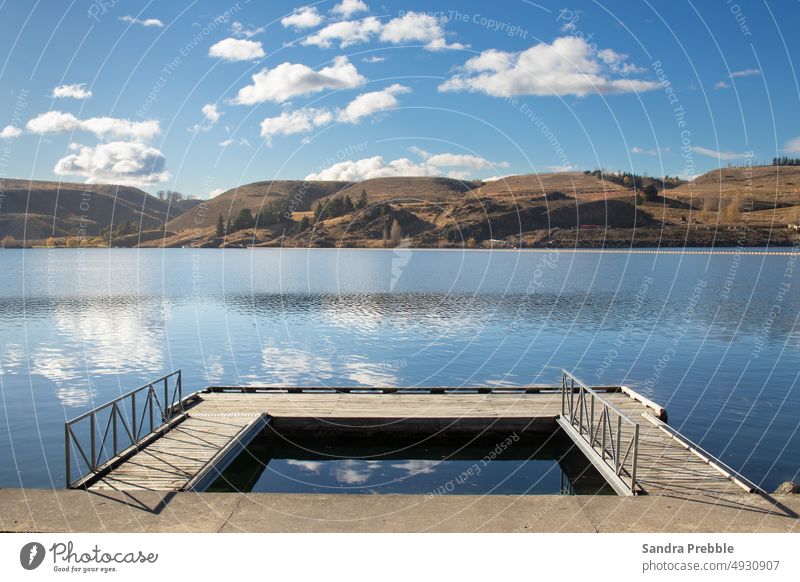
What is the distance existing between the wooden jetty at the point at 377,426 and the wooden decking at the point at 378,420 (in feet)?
0.11

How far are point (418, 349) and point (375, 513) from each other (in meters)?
29.6

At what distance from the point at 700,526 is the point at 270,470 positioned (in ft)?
40.2

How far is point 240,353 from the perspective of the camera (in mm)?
41406

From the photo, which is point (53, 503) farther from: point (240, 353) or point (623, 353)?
point (623, 353)

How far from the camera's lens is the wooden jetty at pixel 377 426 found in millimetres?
14562

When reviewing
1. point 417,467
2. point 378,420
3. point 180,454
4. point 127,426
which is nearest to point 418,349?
point 378,420

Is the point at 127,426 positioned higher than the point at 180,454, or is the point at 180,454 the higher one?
the point at 127,426

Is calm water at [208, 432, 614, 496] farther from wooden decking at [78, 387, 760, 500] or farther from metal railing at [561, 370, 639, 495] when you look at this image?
metal railing at [561, 370, 639, 495]

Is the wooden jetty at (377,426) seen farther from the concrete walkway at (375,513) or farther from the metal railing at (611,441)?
the concrete walkway at (375,513)

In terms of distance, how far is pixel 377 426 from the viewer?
21.5 metres

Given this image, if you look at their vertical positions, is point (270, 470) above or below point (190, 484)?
below

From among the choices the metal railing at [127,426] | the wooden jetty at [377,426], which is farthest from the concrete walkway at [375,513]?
the metal railing at [127,426]

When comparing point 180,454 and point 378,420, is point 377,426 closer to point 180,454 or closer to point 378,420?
point 378,420
